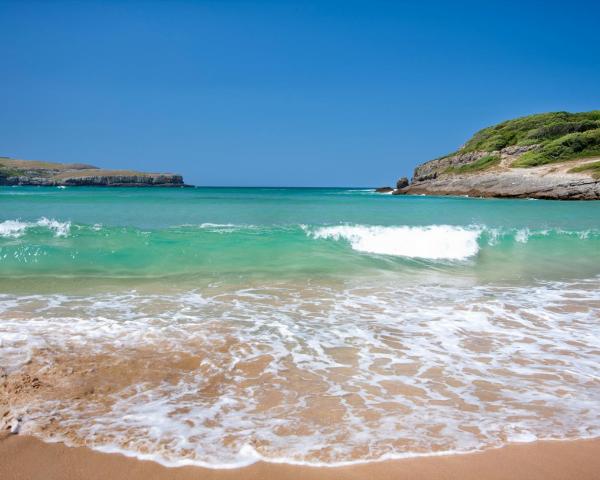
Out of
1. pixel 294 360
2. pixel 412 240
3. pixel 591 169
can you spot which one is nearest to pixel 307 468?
pixel 294 360

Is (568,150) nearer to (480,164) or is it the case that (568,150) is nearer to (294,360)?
(480,164)

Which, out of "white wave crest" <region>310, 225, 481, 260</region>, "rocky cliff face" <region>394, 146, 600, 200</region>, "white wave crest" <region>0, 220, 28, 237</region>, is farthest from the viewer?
"rocky cliff face" <region>394, 146, 600, 200</region>

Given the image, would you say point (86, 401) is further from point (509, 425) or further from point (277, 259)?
point (277, 259)

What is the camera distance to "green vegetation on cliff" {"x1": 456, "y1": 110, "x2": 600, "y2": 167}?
56625 mm

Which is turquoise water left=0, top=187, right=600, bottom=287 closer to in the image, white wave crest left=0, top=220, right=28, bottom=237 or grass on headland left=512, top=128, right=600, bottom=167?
white wave crest left=0, top=220, right=28, bottom=237

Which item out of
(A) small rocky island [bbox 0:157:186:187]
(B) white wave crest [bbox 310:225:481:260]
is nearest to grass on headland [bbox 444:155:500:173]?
(B) white wave crest [bbox 310:225:481:260]

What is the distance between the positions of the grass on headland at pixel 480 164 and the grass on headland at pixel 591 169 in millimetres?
16494

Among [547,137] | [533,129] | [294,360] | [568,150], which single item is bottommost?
[294,360]

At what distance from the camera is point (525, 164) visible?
189 ft

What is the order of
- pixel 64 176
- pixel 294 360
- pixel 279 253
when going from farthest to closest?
pixel 64 176
pixel 279 253
pixel 294 360

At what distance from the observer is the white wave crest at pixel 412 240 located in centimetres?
1370

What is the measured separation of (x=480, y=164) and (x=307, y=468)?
235 ft

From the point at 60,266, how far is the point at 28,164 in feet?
572

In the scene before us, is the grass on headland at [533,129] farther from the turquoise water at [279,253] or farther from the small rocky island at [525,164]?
the turquoise water at [279,253]
